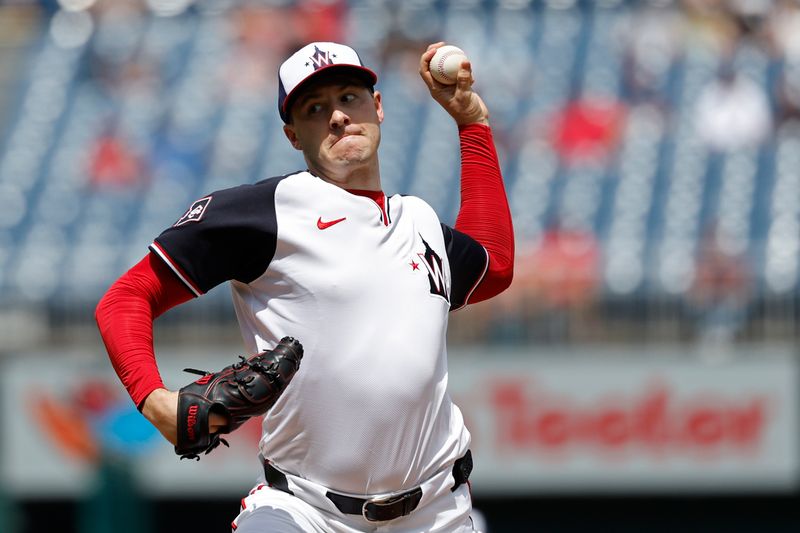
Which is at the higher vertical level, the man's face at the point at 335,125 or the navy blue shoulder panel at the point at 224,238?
the man's face at the point at 335,125

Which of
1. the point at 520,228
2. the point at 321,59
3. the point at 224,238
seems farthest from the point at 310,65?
the point at 520,228

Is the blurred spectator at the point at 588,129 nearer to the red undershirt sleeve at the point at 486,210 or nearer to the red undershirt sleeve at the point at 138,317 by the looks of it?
the red undershirt sleeve at the point at 486,210

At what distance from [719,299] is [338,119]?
21.9ft

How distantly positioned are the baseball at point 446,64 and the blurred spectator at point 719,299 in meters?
6.07

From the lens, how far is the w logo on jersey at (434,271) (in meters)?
3.65

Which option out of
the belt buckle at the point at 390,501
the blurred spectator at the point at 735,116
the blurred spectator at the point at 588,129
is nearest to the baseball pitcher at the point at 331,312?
the belt buckle at the point at 390,501

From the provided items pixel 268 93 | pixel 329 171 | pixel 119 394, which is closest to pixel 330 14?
pixel 268 93

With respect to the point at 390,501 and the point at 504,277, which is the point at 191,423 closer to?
the point at 390,501

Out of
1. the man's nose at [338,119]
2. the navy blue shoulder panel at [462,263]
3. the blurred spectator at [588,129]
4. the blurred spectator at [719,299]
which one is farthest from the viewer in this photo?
the blurred spectator at [588,129]

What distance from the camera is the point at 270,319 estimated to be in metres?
3.52

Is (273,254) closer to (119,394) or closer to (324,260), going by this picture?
(324,260)

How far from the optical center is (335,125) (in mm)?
3615

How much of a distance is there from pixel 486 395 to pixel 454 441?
21.2 feet

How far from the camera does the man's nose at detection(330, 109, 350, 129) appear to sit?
3604mm
